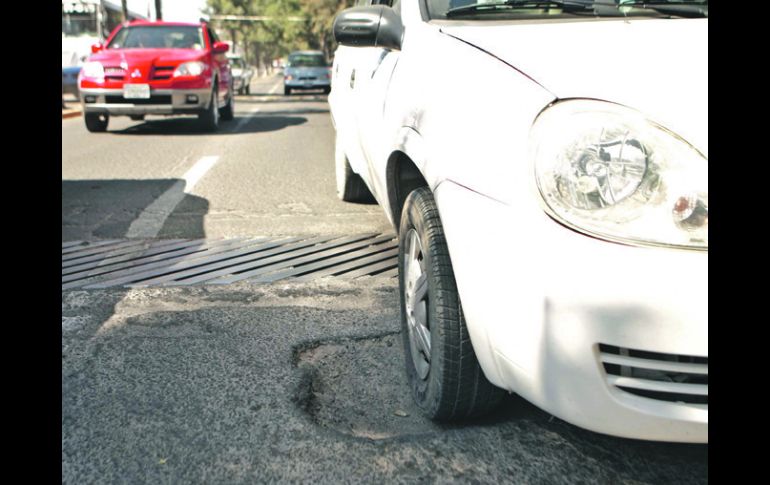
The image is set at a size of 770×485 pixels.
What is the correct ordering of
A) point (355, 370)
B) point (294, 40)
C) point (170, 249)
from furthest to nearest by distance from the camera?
point (294, 40), point (170, 249), point (355, 370)

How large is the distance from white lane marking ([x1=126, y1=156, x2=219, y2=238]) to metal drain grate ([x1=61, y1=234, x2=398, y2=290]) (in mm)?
283

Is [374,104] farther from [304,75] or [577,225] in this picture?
[304,75]

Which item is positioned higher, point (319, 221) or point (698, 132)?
point (698, 132)

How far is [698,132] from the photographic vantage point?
5.29 feet

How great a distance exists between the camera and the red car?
1112cm

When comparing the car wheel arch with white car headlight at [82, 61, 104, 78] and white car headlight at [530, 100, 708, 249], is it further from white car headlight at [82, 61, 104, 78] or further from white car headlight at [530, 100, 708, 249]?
white car headlight at [82, 61, 104, 78]

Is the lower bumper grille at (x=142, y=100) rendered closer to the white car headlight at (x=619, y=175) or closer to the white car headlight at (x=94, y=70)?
the white car headlight at (x=94, y=70)

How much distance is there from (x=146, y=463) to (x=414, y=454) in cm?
73

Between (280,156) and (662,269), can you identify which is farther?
(280,156)

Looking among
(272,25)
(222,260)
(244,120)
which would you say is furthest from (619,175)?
(272,25)
